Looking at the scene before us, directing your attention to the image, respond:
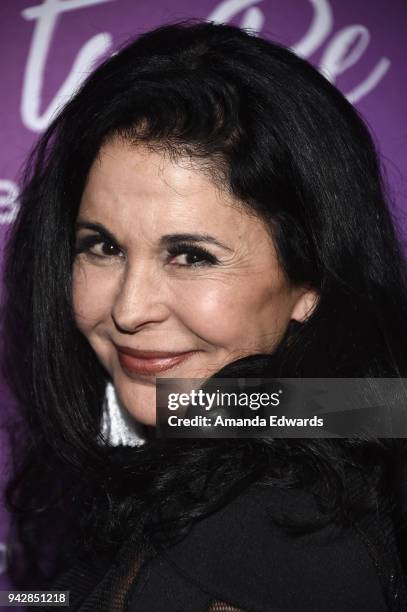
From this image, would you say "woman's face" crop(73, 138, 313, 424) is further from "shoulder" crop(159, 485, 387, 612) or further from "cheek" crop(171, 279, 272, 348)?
"shoulder" crop(159, 485, 387, 612)

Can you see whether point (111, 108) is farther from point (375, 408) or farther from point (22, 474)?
point (22, 474)

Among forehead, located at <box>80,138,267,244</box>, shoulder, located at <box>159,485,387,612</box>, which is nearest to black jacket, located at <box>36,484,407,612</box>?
shoulder, located at <box>159,485,387,612</box>

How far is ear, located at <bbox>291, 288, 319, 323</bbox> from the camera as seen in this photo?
115 cm

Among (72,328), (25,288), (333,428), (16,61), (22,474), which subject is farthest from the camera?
(16,61)

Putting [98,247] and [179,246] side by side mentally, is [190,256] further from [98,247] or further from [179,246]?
[98,247]

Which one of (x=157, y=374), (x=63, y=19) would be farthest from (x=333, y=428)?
(x=63, y=19)

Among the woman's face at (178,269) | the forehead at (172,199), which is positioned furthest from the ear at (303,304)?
the forehead at (172,199)

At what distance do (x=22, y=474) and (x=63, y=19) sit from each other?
1.12m

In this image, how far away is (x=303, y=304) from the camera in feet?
3.80

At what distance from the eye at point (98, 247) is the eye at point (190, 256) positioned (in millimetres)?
116

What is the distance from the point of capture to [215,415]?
3.47ft

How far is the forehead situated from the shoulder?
0.42 meters

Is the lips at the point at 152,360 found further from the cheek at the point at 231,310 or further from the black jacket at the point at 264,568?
the black jacket at the point at 264,568

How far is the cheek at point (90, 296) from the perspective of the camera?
1.17 metres
